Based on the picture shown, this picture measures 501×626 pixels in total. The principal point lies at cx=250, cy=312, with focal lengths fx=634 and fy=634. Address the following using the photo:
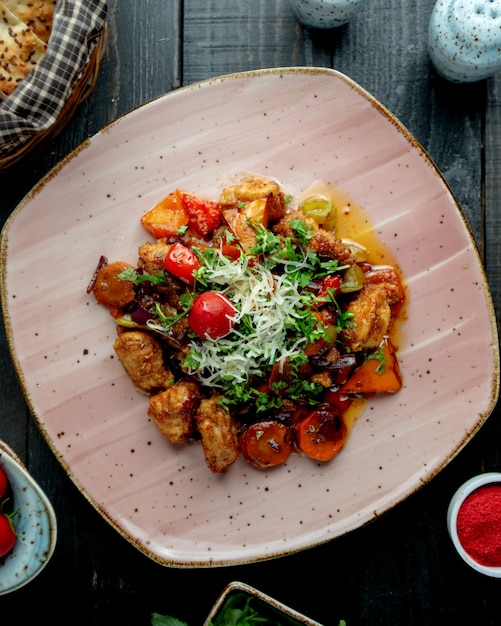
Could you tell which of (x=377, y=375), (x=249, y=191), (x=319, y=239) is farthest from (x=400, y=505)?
(x=249, y=191)

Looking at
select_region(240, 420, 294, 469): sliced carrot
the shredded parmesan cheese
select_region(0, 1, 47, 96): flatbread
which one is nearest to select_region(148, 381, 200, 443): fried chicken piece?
the shredded parmesan cheese

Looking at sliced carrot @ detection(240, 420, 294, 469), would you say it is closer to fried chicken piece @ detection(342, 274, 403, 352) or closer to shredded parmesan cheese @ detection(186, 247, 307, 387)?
shredded parmesan cheese @ detection(186, 247, 307, 387)

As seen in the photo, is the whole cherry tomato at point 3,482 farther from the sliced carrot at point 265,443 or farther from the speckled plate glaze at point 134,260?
the sliced carrot at point 265,443

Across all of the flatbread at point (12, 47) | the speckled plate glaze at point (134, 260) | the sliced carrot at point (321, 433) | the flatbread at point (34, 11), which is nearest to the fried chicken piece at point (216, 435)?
the speckled plate glaze at point (134, 260)

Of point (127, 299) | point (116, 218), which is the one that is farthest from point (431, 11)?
point (127, 299)

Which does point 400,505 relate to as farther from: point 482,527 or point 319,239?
point 319,239

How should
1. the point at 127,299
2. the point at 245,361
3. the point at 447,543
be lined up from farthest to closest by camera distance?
the point at 447,543 → the point at 127,299 → the point at 245,361

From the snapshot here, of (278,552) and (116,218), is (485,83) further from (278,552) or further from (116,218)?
(278,552)
